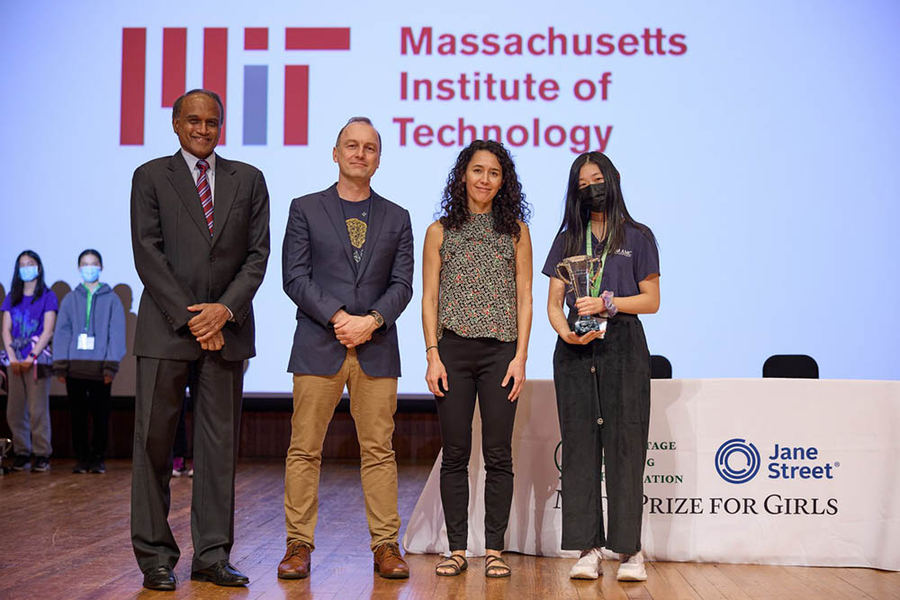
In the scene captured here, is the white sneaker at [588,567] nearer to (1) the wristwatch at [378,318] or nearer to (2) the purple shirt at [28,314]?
(1) the wristwatch at [378,318]

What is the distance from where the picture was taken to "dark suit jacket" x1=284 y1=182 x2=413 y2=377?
3143 millimetres

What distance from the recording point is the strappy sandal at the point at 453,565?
3152mm

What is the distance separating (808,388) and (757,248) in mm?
2767

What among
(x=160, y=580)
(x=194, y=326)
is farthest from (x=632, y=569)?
(x=194, y=326)

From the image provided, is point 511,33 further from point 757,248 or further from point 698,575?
point 698,575

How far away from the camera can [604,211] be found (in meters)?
3.22

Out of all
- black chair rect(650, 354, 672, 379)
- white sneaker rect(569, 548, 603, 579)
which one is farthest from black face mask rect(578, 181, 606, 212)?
black chair rect(650, 354, 672, 379)

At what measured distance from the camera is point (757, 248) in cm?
611

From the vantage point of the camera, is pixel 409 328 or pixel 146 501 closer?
pixel 146 501

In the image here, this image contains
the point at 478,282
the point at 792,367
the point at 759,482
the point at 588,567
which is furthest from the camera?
the point at 792,367

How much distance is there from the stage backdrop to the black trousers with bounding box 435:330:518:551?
2.85 metres

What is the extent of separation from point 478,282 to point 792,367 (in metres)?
2.73

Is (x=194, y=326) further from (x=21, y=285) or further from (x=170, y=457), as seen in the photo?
(x=21, y=285)

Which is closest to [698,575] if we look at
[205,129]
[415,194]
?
[205,129]
